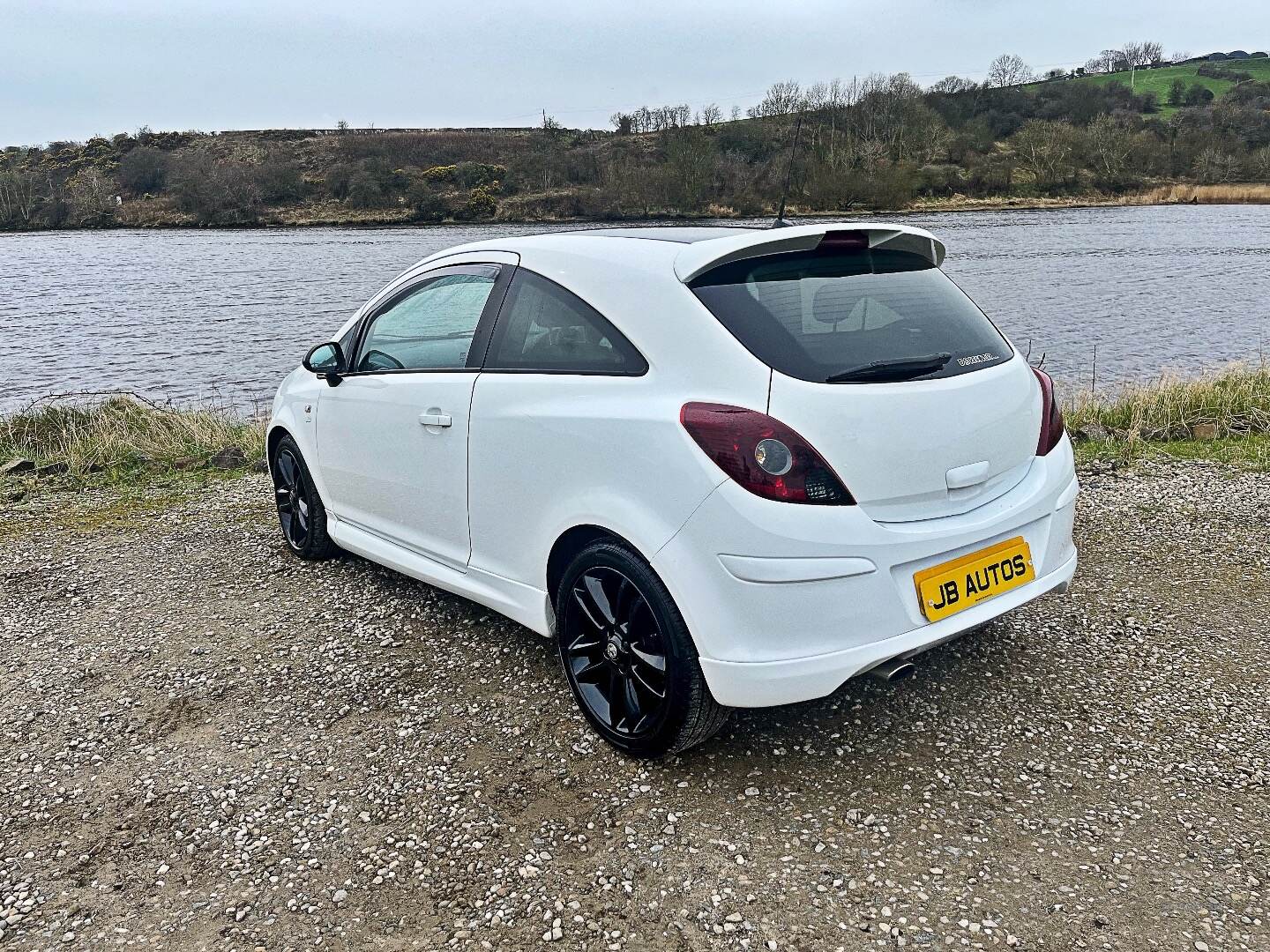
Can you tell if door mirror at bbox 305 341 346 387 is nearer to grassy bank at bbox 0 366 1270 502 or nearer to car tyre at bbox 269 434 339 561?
car tyre at bbox 269 434 339 561

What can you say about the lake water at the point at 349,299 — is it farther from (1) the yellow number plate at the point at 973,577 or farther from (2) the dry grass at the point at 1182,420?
(1) the yellow number plate at the point at 973,577

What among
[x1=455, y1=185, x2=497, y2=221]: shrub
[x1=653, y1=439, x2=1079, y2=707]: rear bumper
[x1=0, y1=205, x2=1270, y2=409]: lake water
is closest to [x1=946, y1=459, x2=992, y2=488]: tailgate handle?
[x1=653, y1=439, x2=1079, y2=707]: rear bumper

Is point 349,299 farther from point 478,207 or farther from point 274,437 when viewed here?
point 478,207

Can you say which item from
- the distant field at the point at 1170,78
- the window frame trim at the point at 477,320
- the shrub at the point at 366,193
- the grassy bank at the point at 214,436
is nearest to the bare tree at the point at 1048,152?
the distant field at the point at 1170,78

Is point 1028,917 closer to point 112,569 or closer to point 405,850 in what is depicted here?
point 405,850

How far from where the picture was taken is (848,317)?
299 cm

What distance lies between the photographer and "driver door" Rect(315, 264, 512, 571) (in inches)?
147

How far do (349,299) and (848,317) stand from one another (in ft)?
87.2

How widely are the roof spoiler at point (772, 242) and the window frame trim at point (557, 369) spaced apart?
0.91ft

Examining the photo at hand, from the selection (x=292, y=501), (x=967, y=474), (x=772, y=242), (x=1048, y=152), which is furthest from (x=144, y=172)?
(x=967, y=474)

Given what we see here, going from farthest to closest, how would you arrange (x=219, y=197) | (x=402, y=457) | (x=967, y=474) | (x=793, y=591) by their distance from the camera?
(x=219, y=197) → (x=402, y=457) → (x=967, y=474) → (x=793, y=591)

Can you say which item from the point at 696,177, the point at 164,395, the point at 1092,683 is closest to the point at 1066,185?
the point at 696,177

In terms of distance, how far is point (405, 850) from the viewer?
283cm

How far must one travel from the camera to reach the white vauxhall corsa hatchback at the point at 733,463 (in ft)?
8.86
